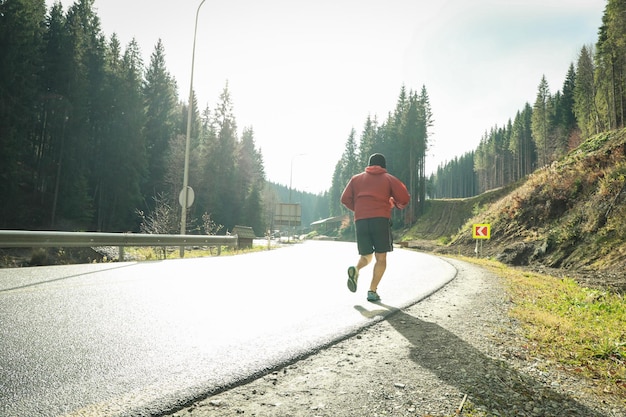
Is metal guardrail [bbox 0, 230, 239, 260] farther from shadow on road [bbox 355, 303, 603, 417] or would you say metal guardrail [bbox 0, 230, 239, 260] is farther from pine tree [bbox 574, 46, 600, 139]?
pine tree [bbox 574, 46, 600, 139]

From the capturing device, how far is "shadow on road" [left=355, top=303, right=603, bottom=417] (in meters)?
2.46

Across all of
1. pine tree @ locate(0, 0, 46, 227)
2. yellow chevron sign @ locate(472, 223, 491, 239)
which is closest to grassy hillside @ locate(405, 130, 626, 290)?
yellow chevron sign @ locate(472, 223, 491, 239)

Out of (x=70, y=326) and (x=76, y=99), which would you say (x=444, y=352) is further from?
(x=76, y=99)

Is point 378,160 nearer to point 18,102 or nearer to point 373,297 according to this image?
point 373,297

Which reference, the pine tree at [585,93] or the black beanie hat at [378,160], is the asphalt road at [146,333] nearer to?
the black beanie hat at [378,160]

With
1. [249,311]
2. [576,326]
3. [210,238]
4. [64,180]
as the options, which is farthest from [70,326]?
[64,180]

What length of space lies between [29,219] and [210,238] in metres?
21.2

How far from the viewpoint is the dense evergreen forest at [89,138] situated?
27.3m

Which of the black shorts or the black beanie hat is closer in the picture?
the black shorts

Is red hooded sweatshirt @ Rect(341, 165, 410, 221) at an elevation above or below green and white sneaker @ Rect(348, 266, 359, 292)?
above

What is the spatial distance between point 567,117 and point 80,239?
8137 cm

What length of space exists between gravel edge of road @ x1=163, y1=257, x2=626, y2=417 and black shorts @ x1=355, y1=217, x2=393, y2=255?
1.70 meters

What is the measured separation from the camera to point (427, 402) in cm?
243

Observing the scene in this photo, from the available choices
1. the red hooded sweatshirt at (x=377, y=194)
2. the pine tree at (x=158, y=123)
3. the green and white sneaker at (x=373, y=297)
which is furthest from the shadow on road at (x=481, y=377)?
the pine tree at (x=158, y=123)
